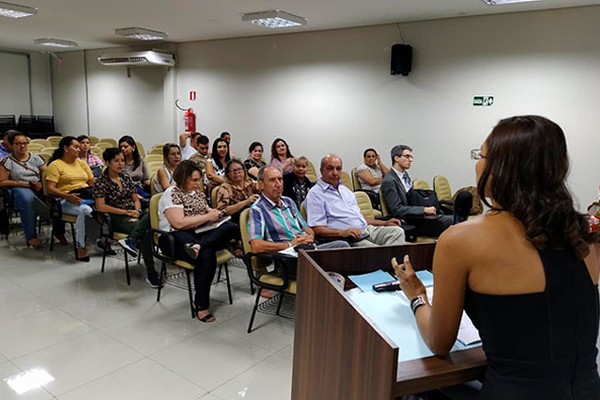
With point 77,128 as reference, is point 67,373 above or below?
below

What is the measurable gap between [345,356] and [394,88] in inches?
236

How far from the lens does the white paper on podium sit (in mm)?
1254

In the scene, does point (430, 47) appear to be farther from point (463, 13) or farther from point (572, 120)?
point (572, 120)

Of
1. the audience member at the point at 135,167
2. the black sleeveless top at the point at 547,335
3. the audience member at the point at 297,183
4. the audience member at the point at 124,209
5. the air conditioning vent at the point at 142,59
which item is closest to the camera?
the black sleeveless top at the point at 547,335

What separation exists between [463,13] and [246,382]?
5.30 meters

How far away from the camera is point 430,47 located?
634 centimetres

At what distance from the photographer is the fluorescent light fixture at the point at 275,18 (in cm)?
598

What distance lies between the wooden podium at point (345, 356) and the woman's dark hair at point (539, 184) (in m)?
0.38

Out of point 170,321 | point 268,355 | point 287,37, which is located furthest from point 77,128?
point 268,355

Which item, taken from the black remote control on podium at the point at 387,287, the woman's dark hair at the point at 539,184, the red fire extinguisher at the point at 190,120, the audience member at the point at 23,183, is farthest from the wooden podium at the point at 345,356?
the red fire extinguisher at the point at 190,120

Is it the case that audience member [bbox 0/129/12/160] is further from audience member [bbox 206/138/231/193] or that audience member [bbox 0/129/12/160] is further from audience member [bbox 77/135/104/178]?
audience member [bbox 206/138/231/193]

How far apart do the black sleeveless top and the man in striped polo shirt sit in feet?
6.19

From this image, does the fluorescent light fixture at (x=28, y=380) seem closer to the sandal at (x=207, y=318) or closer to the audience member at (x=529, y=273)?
the sandal at (x=207, y=318)

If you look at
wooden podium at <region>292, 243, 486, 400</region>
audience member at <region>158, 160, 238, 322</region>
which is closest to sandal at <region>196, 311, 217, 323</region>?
audience member at <region>158, 160, 238, 322</region>
